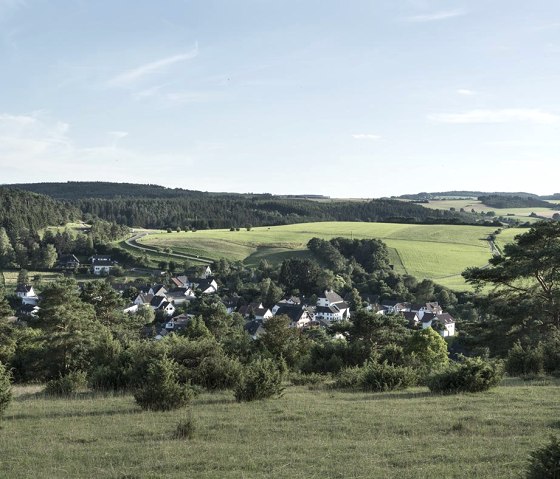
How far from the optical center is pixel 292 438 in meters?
10.3

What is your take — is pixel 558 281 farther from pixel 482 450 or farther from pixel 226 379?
pixel 482 450

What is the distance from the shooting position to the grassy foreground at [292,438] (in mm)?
8281

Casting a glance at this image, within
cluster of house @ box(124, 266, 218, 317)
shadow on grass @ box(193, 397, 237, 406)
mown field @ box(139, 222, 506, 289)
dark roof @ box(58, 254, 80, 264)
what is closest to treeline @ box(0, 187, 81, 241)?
dark roof @ box(58, 254, 80, 264)

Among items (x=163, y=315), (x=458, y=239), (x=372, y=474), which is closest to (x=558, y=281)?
(x=372, y=474)

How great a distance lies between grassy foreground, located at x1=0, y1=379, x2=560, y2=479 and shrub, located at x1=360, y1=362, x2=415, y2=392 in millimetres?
1637

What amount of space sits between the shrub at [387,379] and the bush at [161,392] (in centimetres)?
640

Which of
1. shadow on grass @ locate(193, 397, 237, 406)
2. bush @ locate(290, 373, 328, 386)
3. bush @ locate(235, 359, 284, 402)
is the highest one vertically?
bush @ locate(235, 359, 284, 402)

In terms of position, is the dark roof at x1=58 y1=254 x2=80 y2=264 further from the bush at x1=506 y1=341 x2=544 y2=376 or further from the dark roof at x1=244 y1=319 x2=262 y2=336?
the bush at x1=506 y1=341 x2=544 y2=376

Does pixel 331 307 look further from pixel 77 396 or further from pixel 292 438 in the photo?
pixel 292 438

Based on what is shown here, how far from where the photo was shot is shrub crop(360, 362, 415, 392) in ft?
54.9

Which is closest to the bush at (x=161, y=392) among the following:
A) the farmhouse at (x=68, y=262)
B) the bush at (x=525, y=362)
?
the bush at (x=525, y=362)

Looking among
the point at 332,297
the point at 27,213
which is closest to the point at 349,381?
the point at 332,297

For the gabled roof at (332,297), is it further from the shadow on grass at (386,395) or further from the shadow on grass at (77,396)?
the shadow on grass at (77,396)

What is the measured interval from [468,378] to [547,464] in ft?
31.0
